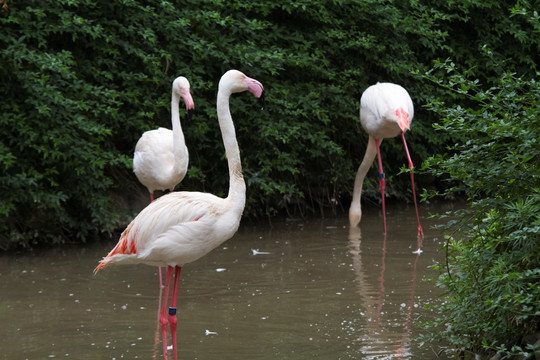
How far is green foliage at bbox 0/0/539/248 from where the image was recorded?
7973 mm

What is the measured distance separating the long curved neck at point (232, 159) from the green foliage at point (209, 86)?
3.25 meters

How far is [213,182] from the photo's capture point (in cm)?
941

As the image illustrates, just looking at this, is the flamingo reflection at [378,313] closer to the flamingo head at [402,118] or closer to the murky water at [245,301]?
the murky water at [245,301]

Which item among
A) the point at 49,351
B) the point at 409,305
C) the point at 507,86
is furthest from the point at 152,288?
the point at 507,86

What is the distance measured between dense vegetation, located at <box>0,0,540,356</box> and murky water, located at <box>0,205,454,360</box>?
0.66 m

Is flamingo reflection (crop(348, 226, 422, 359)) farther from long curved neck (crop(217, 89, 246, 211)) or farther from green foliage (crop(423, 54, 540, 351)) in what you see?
long curved neck (crop(217, 89, 246, 211))

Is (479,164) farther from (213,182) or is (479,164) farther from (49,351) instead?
(213,182)

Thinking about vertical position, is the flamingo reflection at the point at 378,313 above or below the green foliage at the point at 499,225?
below

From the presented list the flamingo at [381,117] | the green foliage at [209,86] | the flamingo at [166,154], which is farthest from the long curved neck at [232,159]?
the flamingo at [381,117]

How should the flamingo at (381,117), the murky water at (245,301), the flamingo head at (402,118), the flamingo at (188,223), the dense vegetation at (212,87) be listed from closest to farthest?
the flamingo at (188,223)
the murky water at (245,301)
the dense vegetation at (212,87)
the flamingo head at (402,118)
the flamingo at (381,117)

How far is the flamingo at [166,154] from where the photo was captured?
6.96 metres

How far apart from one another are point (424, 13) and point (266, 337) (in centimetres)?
675

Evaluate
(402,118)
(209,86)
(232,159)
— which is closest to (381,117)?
(402,118)

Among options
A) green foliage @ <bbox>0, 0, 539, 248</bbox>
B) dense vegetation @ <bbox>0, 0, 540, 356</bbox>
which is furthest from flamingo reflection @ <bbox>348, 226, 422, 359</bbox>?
green foliage @ <bbox>0, 0, 539, 248</bbox>
